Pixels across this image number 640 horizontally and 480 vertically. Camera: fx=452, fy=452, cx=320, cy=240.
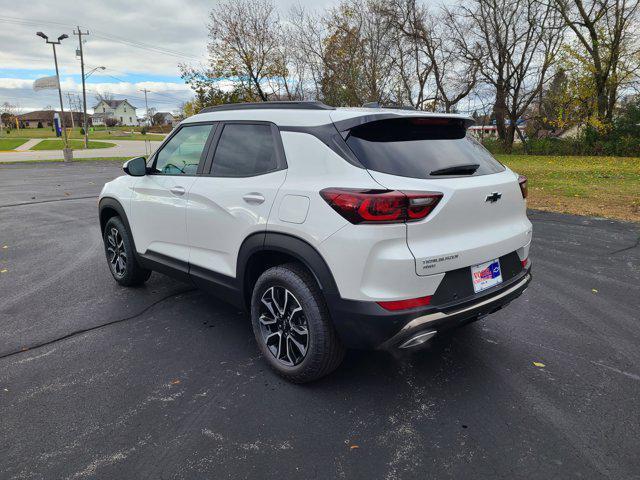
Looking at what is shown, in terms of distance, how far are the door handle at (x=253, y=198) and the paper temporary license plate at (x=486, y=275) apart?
141 centimetres

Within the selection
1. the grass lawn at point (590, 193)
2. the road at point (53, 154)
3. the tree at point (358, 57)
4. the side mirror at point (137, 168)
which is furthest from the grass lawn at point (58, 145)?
the side mirror at point (137, 168)

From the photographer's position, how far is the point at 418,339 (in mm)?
2559

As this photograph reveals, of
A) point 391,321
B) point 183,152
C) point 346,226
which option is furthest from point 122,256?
point 391,321

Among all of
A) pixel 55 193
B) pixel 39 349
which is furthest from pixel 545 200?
pixel 55 193

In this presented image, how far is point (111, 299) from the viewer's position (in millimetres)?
4613

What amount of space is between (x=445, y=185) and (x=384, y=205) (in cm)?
43

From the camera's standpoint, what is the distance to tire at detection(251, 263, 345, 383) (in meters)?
2.75

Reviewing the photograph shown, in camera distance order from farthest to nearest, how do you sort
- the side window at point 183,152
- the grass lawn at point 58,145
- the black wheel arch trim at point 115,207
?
the grass lawn at point 58,145 → the black wheel arch trim at point 115,207 → the side window at point 183,152

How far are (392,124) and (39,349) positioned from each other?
3181 mm

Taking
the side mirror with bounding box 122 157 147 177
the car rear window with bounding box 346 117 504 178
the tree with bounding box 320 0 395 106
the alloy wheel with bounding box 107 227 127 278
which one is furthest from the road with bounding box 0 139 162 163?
the car rear window with bounding box 346 117 504 178

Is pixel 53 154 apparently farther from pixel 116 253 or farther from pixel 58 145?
pixel 116 253

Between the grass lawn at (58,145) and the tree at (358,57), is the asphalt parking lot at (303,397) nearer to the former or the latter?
the tree at (358,57)

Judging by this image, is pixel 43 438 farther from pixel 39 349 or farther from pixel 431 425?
pixel 431 425

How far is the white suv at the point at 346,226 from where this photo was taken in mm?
2475
